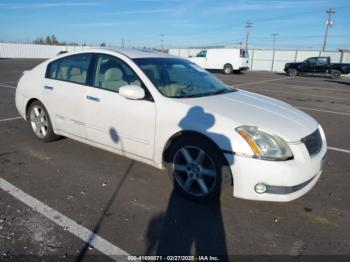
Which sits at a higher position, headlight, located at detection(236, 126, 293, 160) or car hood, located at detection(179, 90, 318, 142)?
car hood, located at detection(179, 90, 318, 142)

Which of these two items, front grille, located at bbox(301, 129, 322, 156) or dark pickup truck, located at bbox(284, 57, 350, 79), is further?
dark pickup truck, located at bbox(284, 57, 350, 79)

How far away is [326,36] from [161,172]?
51617 millimetres

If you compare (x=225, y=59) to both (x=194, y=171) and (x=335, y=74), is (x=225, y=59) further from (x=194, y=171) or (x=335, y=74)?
(x=194, y=171)

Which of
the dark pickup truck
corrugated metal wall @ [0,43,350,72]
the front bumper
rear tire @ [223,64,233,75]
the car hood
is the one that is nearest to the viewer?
the front bumper

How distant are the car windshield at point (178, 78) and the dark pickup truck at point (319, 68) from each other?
24.8 meters

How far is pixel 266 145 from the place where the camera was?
3.18 m

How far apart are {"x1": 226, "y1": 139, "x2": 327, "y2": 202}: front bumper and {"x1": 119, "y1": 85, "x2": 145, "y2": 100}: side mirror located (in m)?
1.36

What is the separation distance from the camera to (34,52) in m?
52.2

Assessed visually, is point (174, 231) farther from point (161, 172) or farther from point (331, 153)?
point (331, 153)

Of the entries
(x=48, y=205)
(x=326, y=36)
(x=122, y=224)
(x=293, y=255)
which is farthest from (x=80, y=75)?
(x=326, y=36)

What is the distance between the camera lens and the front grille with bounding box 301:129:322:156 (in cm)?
333

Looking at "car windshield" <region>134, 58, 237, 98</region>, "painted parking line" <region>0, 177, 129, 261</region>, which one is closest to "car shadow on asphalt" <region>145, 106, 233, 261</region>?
"painted parking line" <region>0, 177, 129, 261</region>

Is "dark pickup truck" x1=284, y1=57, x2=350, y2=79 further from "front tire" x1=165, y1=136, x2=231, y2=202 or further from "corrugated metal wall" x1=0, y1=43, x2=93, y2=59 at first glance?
"corrugated metal wall" x1=0, y1=43, x2=93, y2=59

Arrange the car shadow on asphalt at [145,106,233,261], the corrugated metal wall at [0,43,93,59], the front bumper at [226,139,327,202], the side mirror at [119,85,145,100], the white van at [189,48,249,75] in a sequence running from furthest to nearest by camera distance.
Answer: the corrugated metal wall at [0,43,93,59], the white van at [189,48,249,75], the side mirror at [119,85,145,100], the front bumper at [226,139,327,202], the car shadow on asphalt at [145,106,233,261]
